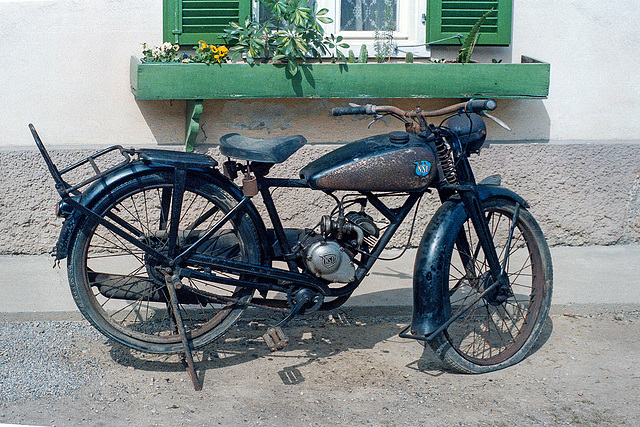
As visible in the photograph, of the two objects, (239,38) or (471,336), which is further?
(239,38)

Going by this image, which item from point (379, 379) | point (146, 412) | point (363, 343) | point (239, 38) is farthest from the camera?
point (239, 38)

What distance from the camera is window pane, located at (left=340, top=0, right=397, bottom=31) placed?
19.3ft

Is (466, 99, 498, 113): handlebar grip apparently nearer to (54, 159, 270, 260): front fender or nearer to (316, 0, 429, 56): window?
(54, 159, 270, 260): front fender

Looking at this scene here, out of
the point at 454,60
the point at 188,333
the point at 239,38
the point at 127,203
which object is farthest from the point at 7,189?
the point at 454,60

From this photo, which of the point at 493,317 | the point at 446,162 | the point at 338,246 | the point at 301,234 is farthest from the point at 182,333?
the point at 493,317

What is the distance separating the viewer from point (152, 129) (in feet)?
18.5

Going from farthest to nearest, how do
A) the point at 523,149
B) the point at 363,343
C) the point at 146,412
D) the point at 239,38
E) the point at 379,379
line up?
the point at 523,149
the point at 239,38
the point at 363,343
the point at 379,379
the point at 146,412

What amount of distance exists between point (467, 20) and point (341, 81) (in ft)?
3.57

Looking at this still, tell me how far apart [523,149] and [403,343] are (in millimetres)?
2231

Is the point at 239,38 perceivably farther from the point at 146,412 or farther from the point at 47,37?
the point at 146,412

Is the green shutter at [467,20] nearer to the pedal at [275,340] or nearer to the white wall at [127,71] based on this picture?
the white wall at [127,71]

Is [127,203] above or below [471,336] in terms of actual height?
above

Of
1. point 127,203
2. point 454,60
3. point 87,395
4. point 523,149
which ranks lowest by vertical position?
point 87,395

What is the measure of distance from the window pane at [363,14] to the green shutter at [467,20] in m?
0.36
